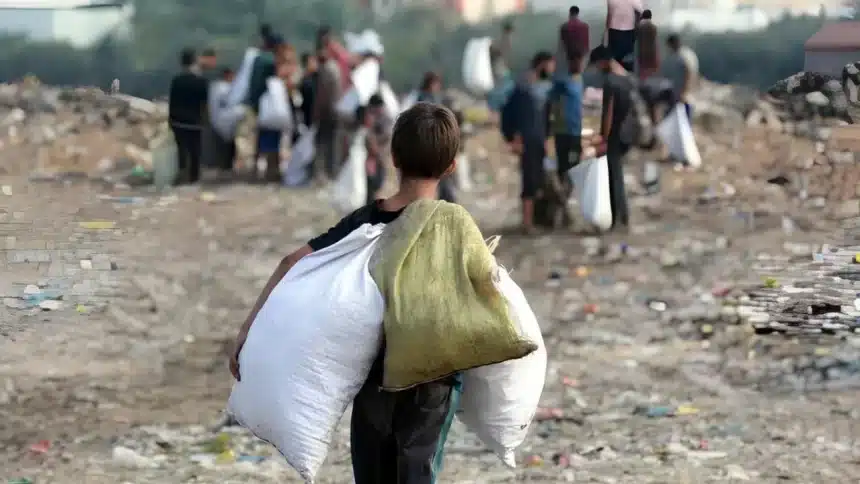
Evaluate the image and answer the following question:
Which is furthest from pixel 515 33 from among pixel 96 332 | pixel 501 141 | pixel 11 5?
pixel 96 332

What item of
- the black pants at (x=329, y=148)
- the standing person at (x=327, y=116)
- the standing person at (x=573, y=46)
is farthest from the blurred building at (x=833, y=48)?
the black pants at (x=329, y=148)

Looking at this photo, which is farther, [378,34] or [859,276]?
[378,34]

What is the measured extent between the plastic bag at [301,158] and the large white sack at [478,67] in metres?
1.52

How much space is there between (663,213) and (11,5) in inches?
171

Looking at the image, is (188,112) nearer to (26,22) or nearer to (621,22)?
(26,22)

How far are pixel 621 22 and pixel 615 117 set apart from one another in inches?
84.9

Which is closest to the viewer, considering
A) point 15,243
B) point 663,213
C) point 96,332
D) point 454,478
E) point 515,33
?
point 454,478

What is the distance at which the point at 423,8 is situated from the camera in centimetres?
1033

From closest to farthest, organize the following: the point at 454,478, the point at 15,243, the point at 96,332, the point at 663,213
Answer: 1. the point at 454,478
2. the point at 96,332
3. the point at 15,243
4. the point at 663,213

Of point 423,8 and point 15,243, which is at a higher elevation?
point 423,8

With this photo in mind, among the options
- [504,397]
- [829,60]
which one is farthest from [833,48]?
[504,397]

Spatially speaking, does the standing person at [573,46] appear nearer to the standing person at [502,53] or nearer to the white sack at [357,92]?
the standing person at [502,53]

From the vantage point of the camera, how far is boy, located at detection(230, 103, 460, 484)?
2.41 m

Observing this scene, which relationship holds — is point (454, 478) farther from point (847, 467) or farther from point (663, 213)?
point (663, 213)
